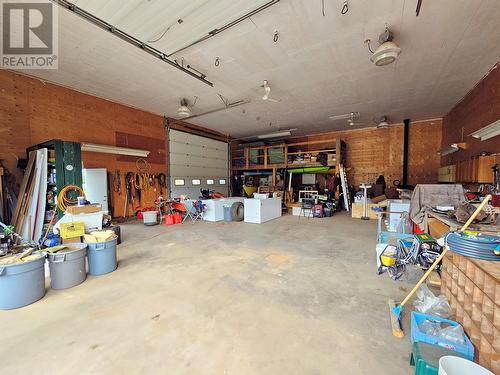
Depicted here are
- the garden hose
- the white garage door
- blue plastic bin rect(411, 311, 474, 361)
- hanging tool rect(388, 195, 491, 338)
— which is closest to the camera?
blue plastic bin rect(411, 311, 474, 361)

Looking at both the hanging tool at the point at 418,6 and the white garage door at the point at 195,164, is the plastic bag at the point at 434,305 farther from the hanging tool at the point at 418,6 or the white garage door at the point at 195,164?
the white garage door at the point at 195,164

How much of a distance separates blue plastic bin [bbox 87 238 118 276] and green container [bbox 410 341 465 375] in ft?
11.5

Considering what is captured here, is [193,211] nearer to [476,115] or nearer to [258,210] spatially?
[258,210]

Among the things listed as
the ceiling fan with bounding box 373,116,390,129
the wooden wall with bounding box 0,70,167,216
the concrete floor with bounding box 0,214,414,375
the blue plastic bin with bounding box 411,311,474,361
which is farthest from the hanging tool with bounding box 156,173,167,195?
the ceiling fan with bounding box 373,116,390,129

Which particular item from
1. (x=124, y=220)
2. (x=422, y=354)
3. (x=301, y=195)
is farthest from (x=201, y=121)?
(x=422, y=354)

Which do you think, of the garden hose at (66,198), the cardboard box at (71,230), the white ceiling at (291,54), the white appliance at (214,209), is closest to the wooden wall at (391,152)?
the white ceiling at (291,54)

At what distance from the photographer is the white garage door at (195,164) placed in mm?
8391

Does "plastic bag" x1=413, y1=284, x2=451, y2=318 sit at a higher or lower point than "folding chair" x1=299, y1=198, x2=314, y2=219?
lower

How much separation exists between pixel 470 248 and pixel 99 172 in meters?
7.51

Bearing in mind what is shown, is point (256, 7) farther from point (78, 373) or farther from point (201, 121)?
point (201, 121)

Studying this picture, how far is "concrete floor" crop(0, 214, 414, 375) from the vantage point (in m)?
1.52

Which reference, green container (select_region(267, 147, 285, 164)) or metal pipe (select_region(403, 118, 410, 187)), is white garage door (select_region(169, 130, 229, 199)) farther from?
metal pipe (select_region(403, 118, 410, 187))

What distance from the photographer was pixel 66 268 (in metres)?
2.58

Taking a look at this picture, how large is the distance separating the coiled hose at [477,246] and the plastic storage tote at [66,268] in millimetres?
3999
